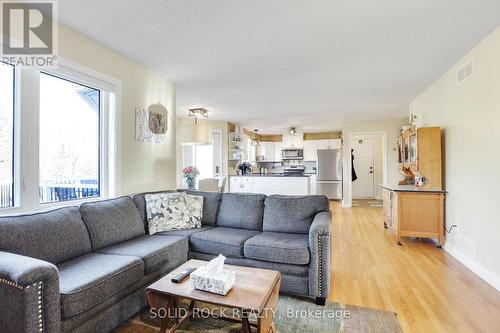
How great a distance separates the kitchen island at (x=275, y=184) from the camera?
5.97 m

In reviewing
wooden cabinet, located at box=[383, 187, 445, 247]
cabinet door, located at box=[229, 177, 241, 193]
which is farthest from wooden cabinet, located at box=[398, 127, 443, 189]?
cabinet door, located at box=[229, 177, 241, 193]

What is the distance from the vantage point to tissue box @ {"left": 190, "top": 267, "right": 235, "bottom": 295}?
4.58 feet

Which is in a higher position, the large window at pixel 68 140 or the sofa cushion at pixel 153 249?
the large window at pixel 68 140

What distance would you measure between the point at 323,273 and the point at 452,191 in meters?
2.49

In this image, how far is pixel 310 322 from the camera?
179cm

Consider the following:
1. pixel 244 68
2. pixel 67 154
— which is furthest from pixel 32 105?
pixel 244 68

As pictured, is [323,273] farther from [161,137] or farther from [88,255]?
[161,137]

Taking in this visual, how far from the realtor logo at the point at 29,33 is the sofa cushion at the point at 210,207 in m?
1.97

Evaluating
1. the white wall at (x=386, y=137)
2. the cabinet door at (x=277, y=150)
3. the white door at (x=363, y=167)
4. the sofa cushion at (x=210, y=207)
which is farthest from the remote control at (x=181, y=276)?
the white door at (x=363, y=167)

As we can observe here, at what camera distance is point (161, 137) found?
3.45 m

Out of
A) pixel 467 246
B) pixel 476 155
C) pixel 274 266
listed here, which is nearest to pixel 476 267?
pixel 467 246

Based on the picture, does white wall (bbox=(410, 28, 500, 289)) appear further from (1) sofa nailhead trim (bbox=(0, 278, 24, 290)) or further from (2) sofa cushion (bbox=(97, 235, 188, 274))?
(1) sofa nailhead trim (bbox=(0, 278, 24, 290))

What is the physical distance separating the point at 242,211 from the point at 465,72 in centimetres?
301

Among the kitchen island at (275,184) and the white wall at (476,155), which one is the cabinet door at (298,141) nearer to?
the kitchen island at (275,184)
